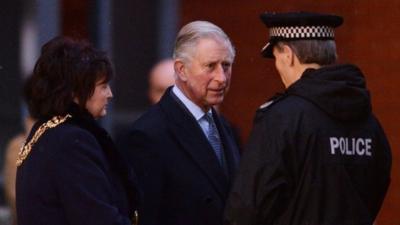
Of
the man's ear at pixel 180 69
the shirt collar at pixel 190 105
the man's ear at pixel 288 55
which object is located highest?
the man's ear at pixel 288 55

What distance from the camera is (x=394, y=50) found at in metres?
6.39

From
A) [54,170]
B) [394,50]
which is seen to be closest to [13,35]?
[394,50]

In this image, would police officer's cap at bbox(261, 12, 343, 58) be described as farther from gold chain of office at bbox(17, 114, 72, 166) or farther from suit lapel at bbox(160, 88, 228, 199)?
gold chain of office at bbox(17, 114, 72, 166)

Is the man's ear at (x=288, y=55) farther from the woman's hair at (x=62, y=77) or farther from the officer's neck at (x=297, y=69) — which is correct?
the woman's hair at (x=62, y=77)

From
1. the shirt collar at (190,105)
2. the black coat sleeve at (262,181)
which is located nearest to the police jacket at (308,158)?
the black coat sleeve at (262,181)

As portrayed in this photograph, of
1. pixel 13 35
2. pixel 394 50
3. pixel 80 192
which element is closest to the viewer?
pixel 80 192

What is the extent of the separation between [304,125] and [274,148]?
0.15 metres

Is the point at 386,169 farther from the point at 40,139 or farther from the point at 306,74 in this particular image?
the point at 40,139

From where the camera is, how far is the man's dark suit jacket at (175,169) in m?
4.86

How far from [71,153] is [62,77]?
31cm

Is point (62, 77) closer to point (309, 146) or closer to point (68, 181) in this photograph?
point (68, 181)

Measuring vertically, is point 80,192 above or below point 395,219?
above

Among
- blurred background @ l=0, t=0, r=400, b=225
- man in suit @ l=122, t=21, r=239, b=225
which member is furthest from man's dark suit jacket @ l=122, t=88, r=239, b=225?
blurred background @ l=0, t=0, r=400, b=225

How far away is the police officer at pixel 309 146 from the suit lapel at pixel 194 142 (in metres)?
0.54
